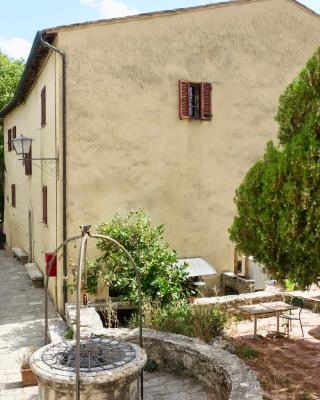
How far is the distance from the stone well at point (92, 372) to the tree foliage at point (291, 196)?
10.0 feet

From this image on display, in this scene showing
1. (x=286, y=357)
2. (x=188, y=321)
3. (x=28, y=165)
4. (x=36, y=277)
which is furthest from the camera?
(x=28, y=165)

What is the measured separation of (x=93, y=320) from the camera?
1036 centimetres

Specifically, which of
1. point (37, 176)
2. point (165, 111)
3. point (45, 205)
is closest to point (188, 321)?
point (165, 111)

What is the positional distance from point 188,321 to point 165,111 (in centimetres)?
673

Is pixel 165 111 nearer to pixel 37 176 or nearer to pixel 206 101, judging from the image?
pixel 206 101

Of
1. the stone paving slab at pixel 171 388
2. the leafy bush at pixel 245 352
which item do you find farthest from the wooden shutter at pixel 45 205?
the leafy bush at pixel 245 352

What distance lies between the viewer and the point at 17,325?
474 inches

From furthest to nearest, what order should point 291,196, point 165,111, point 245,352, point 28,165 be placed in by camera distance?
point 28,165, point 165,111, point 245,352, point 291,196

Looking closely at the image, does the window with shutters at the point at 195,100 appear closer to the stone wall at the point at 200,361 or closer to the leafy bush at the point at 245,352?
the stone wall at the point at 200,361

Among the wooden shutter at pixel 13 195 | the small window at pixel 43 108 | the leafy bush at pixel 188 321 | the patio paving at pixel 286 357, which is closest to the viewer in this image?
the patio paving at pixel 286 357

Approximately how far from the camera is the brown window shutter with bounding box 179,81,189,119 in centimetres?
1398

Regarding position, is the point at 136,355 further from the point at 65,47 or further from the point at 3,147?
the point at 3,147

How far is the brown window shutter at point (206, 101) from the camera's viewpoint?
14.3 metres

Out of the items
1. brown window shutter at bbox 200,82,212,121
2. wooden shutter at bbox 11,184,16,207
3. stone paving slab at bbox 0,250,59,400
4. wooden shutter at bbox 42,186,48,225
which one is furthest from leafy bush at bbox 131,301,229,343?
wooden shutter at bbox 11,184,16,207
